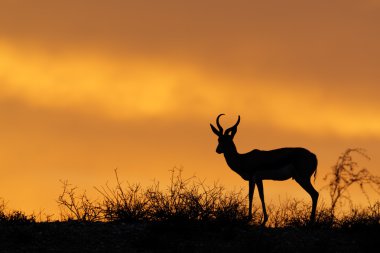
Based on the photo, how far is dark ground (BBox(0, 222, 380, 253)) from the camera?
13.4 meters

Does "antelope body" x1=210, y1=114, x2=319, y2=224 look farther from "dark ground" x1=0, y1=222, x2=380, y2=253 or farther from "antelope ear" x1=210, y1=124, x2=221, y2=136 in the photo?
"dark ground" x1=0, y1=222, x2=380, y2=253

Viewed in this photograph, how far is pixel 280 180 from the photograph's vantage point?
757 inches

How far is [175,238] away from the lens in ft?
45.5

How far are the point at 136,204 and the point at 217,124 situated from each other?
17.4 feet

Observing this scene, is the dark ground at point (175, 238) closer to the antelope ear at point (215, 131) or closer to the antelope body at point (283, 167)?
the antelope body at point (283, 167)

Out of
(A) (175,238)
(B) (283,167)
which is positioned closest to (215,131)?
(B) (283,167)

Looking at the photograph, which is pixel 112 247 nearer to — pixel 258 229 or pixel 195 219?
pixel 195 219

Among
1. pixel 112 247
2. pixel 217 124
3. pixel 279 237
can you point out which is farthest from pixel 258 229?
pixel 217 124

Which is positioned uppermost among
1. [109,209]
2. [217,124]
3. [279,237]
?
[217,124]

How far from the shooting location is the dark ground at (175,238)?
13.4 metres

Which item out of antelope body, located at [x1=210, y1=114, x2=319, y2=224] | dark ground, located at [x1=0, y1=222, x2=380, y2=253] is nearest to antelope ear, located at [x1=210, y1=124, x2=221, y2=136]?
antelope body, located at [x1=210, y1=114, x2=319, y2=224]

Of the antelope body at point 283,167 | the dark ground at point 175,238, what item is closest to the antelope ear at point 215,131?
the antelope body at point 283,167

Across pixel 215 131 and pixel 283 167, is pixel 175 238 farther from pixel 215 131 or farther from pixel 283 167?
pixel 215 131

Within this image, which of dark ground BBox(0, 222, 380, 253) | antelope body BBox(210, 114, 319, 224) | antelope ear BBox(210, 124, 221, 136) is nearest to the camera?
dark ground BBox(0, 222, 380, 253)
